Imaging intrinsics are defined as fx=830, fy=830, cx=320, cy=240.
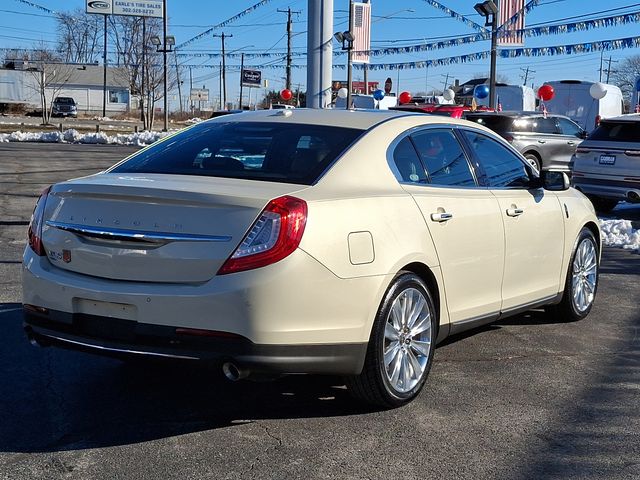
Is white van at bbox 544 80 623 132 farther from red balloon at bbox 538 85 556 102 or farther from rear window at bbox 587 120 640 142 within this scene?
rear window at bbox 587 120 640 142

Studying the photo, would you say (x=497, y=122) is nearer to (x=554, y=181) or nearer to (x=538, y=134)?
(x=538, y=134)

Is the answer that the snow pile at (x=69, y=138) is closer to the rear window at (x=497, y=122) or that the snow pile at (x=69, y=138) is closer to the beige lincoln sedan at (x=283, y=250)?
the rear window at (x=497, y=122)

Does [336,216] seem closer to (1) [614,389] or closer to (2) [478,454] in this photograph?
(2) [478,454]

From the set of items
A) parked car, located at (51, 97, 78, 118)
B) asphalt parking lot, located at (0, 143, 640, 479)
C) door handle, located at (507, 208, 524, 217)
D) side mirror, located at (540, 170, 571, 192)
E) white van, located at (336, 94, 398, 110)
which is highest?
parked car, located at (51, 97, 78, 118)

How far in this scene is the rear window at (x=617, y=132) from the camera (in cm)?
1299

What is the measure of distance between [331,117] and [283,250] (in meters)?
1.50

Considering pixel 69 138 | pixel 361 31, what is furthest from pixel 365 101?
pixel 69 138

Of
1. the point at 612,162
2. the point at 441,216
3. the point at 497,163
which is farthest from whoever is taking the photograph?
the point at 612,162

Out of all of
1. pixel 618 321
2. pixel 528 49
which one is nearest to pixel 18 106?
pixel 528 49

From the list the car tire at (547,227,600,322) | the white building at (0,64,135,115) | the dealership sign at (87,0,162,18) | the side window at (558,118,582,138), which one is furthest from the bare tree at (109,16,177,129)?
the car tire at (547,227,600,322)

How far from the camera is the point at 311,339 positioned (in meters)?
3.96

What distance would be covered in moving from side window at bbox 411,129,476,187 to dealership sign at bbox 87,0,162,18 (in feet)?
136

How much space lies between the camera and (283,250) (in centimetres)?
380

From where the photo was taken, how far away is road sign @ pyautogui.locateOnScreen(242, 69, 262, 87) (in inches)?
2766
